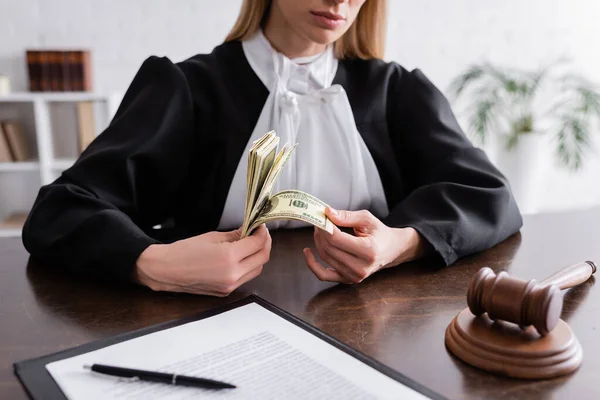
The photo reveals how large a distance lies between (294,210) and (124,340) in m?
A: 0.28

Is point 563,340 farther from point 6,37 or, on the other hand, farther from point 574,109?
point 6,37

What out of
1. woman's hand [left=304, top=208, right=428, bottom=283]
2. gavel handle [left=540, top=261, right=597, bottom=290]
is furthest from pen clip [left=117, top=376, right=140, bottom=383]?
gavel handle [left=540, top=261, right=597, bottom=290]

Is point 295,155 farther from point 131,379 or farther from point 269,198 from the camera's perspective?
point 131,379

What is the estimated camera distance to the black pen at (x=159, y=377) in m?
0.58

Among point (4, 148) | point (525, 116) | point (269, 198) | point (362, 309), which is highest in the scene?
point (269, 198)

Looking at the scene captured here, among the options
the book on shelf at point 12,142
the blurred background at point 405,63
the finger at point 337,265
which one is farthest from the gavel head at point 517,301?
the book on shelf at point 12,142

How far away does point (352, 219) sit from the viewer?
925 millimetres

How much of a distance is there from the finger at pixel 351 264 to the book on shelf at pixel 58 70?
268cm

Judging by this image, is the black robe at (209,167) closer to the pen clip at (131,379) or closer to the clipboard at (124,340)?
the clipboard at (124,340)

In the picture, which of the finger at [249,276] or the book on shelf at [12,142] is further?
the book on shelf at [12,142]

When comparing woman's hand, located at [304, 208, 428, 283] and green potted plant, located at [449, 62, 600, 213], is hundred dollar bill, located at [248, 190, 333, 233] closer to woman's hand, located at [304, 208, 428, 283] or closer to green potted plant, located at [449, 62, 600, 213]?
woman's hand, located at [304, 208, 428, 283]

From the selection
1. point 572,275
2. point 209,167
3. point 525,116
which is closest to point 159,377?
point 572,275

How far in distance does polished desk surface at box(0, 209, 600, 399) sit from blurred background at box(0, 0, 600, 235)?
226 centimetres

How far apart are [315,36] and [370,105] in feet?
0.76
